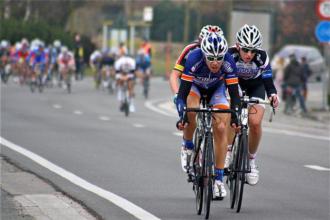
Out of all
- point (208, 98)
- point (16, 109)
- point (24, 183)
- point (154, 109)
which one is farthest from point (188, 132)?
point (154, 109)

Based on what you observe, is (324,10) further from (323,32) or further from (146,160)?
(146,160)

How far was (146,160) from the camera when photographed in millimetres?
16453

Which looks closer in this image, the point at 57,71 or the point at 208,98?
the point at 208,98

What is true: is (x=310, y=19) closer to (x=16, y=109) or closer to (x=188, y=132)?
(x=16, y=109)

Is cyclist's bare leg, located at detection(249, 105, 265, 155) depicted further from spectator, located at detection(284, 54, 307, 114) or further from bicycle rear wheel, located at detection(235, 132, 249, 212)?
spectator, located at detection(284, 54, 307, 114)

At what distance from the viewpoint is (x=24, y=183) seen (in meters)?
12.7

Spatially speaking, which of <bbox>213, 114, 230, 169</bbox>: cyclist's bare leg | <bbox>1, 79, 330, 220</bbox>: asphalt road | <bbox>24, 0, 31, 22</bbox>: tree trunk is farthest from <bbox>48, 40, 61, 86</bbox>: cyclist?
<bbox>213, 114, 230, 169</bbox>: cyclist's bare leg

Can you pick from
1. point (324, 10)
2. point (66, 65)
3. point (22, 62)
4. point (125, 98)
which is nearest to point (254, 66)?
point (125, 98)

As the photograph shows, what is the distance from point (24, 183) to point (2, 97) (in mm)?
23367

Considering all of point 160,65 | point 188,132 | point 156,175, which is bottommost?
point 160,65

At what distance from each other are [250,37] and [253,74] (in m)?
0.57

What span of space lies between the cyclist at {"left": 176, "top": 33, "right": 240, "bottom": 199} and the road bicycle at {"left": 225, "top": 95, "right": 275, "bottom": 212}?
157 millimetres

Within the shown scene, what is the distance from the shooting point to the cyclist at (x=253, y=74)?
37.5 ft

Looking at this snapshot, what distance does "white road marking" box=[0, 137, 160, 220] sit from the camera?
10750mm
